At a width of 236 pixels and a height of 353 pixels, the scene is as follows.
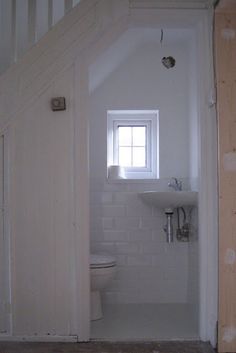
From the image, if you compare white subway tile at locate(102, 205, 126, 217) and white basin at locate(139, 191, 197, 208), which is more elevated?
white basin at locate(139, 191, 197, 208)

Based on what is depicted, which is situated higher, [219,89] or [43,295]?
[219,89]

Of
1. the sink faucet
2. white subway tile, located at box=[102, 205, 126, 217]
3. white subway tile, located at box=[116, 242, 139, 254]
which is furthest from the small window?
white subway tile, located at box=[116, 242, 139, 254]

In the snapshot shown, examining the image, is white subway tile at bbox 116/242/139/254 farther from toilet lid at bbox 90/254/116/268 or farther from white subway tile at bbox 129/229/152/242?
toilet lid at bbox 90/254/116/268

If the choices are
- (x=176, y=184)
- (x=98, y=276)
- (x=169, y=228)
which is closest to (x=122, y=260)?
(x=169, y=228)

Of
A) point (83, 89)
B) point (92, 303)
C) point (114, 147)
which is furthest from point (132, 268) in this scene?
point (83, 89)

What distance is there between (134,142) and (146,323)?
1.63 meters

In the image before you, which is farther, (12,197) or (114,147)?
(114,147)

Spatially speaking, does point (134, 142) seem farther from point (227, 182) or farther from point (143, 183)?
point (227, 182)

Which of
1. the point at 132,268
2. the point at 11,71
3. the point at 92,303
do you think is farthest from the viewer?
the point at 132,268

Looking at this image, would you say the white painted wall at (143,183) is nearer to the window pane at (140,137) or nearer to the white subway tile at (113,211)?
the white subway tile at (113,211)

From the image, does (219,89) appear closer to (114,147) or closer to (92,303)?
(114,147)

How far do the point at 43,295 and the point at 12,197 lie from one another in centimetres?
64

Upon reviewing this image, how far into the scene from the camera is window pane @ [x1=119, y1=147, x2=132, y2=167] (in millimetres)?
3787

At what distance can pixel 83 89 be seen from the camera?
2.58m
